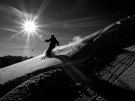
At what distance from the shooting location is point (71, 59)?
10.4 meters

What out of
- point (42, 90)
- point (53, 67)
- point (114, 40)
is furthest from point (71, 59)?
point (114, 40)

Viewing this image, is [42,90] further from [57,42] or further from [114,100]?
[57,42]

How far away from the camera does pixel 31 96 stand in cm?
574

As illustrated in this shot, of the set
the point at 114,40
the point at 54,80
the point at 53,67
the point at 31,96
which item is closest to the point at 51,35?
the point at 53,67

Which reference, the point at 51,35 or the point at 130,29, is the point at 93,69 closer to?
the point at 51,35

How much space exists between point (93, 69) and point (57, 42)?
21.7ft

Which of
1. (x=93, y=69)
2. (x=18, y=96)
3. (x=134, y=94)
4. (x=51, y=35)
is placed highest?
(x=51, y=35)

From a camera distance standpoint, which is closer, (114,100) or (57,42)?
(114,100)

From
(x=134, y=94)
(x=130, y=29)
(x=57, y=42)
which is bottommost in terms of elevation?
(x=134, y=94)

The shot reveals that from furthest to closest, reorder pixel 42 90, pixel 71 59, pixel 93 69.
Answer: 1. pixel 71 59
2. pixel 93 69
3. pixel 42 90

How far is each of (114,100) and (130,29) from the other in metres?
12.7

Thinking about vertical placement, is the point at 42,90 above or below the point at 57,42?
below

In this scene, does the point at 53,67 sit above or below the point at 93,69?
above

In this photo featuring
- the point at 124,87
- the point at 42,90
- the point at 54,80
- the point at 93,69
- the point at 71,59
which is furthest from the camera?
the point at 71,59
